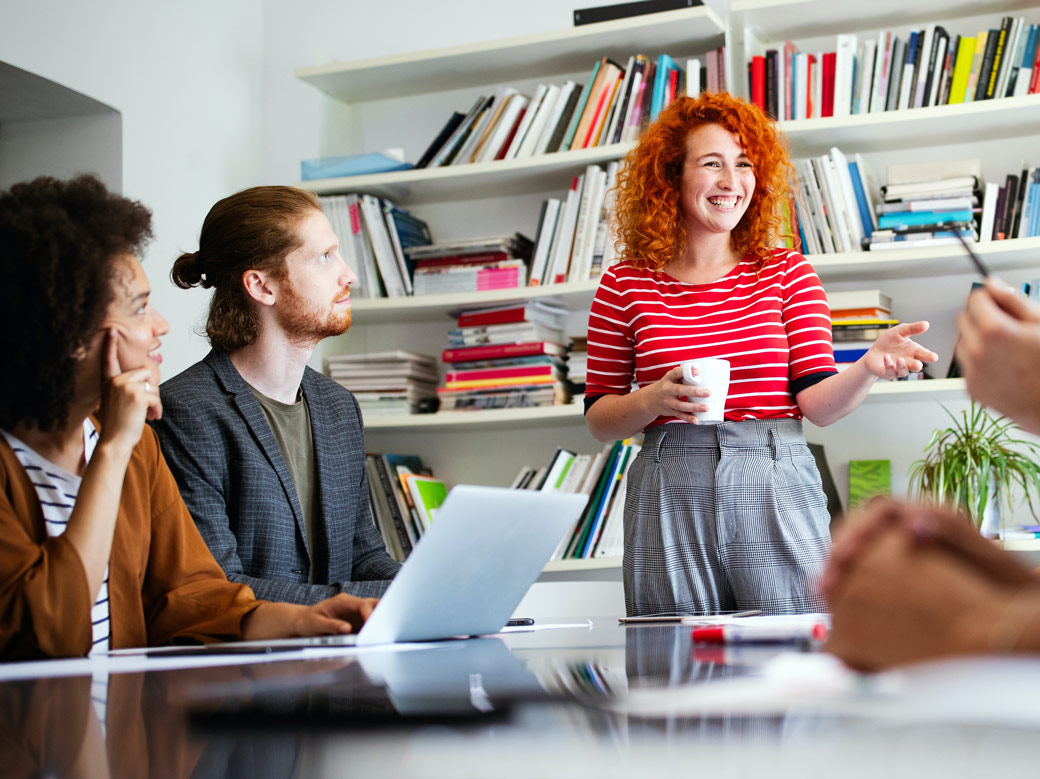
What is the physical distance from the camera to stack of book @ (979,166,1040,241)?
2660 mm

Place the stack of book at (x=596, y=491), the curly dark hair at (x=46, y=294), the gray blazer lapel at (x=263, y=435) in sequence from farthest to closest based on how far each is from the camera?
the stack of book at (x=596, y=491), the gray blazer lapel at (x=263, y=435), the curly dark hair at (x=46, y=294)

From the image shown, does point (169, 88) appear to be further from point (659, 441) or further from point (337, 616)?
point (337, 616)

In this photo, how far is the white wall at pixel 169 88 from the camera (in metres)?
2.72

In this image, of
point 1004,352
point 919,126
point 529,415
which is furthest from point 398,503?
point 1004,352

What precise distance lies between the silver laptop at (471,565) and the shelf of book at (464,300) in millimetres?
1879

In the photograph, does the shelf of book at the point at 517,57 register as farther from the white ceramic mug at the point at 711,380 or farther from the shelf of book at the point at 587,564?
the white ceramic mug at the point at 711,380

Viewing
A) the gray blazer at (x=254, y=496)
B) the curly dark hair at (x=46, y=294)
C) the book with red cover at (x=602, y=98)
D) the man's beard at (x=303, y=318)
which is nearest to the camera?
the curly dark hair at (x=46, y=294)

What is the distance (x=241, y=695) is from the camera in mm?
574

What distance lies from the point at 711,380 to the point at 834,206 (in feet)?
4.67

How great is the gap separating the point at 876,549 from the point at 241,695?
35 cm

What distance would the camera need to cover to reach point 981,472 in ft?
8.29

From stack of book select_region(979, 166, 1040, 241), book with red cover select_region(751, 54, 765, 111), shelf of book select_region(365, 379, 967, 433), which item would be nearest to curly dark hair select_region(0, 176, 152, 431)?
shelf of book select_region(365, 379, 967, 433)

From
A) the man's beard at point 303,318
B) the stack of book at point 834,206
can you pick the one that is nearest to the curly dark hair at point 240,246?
the man's beard at point 303,318

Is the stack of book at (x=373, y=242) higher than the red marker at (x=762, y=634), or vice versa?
the stack of book at (x=373, y=242)
